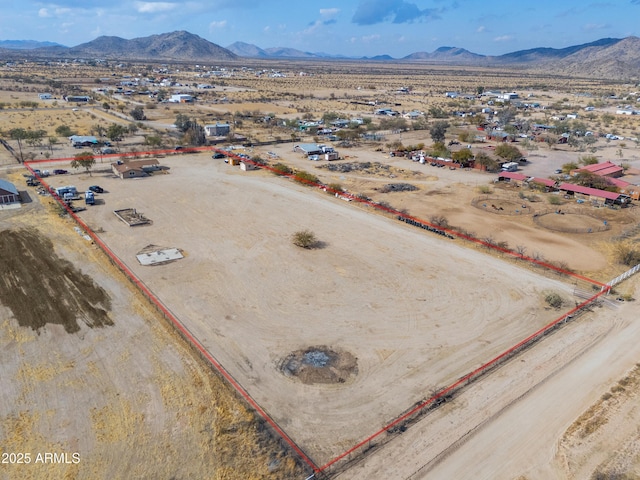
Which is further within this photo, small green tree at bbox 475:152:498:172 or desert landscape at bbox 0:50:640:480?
small green tree at bbox 475:152:498:172

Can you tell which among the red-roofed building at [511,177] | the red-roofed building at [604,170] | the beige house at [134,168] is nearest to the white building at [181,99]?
the beige house at [134,168]

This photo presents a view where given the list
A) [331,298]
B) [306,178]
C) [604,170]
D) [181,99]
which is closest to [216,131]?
[306,178]

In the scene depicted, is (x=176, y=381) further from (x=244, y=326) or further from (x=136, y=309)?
(x=136, y=309)

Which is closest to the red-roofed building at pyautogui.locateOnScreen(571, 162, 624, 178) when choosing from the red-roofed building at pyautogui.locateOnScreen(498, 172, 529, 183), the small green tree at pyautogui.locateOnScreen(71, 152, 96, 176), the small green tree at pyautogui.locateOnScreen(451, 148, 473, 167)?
the red-roofed building at pyautogui.locateOnScreen(498, 172, 529, 183)

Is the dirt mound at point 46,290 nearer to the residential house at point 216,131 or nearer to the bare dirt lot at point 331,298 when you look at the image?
the bare dirt lot at point 331,298

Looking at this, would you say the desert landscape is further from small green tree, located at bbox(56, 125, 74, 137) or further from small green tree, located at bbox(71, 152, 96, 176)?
small green tree, located at bbox(56, 125, 74, 137)

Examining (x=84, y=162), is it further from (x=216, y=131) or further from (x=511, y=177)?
(x=511, y=177)
